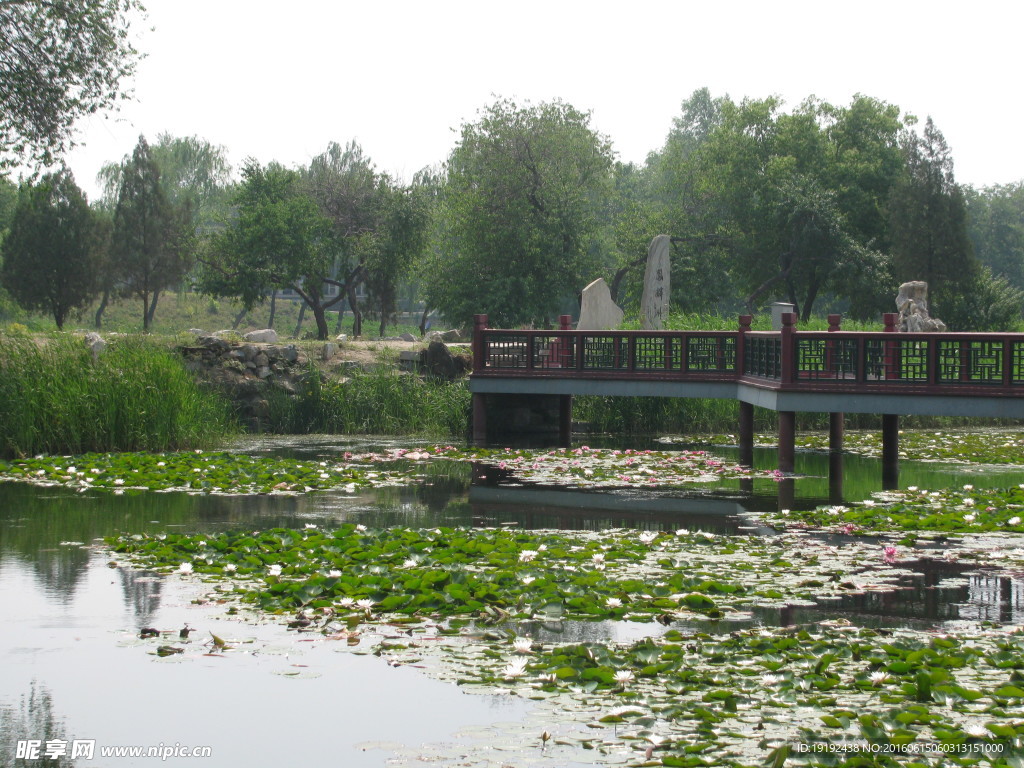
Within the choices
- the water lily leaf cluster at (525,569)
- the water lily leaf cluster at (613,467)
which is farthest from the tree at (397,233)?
the water lily leaf cluster at (525,569)

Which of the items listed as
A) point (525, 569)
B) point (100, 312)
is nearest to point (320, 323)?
point (100, 312)

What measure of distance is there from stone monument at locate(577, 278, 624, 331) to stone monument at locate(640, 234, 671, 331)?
1.13m

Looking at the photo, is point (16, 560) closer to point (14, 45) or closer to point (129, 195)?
point (14, 45)

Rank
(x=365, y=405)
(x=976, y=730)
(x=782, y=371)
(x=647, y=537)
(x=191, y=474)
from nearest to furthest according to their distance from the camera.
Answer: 1. (x=976, y=730)
2. (x=647, y=537)
3. (x=191, y=474)
4. (x=782, y=371)
5. (x=365, y=405)

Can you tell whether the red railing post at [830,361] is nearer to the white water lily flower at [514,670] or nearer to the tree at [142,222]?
the white water lily flower at [514,670]

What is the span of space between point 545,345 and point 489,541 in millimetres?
12414

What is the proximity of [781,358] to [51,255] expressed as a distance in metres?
29.9

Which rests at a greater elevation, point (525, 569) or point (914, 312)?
point (914, 312)

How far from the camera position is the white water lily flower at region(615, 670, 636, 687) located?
6.17 metres

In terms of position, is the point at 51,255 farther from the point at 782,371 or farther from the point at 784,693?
the point at 784,693

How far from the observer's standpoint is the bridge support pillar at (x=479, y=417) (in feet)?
69.4

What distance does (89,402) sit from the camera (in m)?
17.6

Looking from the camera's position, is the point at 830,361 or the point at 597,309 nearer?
the point at 830,361

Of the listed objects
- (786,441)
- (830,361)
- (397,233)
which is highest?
(397,233)
